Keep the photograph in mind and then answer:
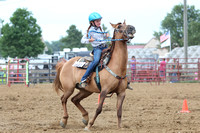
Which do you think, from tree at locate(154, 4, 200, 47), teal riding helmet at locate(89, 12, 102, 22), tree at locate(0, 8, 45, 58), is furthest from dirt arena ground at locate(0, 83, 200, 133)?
tree at locate(154, 4, 200, 47)

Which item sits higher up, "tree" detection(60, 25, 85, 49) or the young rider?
"tree" detection(60, 25, 85, 49)

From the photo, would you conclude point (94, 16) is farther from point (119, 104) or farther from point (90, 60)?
point (119, 104)

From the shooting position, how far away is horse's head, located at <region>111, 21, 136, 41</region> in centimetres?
591

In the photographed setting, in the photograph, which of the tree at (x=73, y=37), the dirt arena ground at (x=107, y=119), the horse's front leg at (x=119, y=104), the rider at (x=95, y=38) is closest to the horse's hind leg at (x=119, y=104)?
the horse's front leg at (x=119, y=104)

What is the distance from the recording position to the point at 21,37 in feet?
147

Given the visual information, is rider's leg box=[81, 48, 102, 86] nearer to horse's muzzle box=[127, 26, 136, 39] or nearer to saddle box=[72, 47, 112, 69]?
saddle box=[72, 47, 112, 69]

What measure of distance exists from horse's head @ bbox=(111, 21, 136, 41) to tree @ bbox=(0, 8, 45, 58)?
39184mm

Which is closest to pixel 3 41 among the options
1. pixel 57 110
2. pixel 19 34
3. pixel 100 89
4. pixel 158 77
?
pixel 19 34

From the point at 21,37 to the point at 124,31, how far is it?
134 feet

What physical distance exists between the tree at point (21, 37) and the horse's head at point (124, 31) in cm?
3918

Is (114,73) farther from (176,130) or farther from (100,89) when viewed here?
(176,130)

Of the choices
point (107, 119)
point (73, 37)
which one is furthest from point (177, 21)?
point (107, 119)

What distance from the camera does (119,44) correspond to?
6277mm

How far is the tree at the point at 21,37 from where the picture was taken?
144 ft
